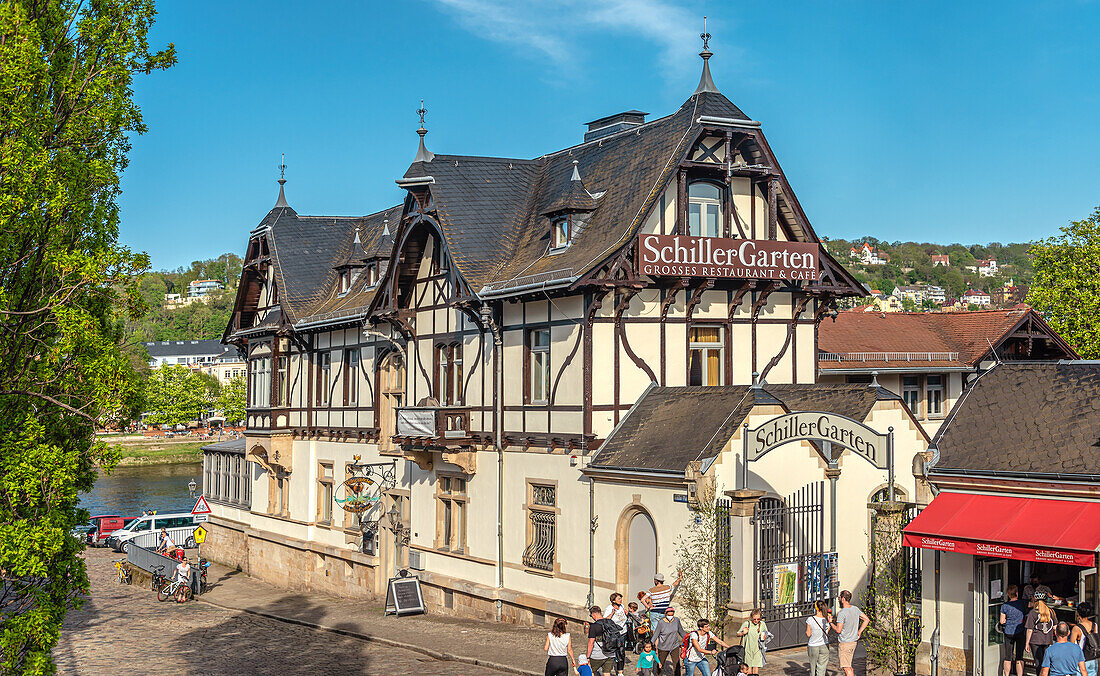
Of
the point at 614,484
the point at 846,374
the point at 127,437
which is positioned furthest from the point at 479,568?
the point at 127,437

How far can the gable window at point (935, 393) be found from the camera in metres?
32.7

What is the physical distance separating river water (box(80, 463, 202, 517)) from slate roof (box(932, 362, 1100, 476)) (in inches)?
2022

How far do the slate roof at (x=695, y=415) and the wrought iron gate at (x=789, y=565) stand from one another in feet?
4.94

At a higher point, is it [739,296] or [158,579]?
[739,296]

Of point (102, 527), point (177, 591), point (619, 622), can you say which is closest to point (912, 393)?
point (619, 622)

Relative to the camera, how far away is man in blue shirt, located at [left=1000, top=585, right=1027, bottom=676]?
15.4 metres

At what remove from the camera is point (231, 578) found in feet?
128

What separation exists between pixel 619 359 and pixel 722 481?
4.34 meters

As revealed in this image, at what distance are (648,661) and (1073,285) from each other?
33.9 metres

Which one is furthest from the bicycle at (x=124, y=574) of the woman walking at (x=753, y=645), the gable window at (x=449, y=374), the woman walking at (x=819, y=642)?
the woman walking at (x=819, y=642)

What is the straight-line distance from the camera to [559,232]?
81.8ft

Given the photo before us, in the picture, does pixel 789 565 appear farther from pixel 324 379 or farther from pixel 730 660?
pixel 324 379

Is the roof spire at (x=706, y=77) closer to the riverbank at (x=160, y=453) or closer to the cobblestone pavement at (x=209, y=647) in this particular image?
the cobblestone pavement at (x=209, y=647)

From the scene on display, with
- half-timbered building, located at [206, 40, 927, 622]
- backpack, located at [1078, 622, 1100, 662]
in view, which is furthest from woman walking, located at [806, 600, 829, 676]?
half-timbered building, located at [206, 40, 927, 622]
